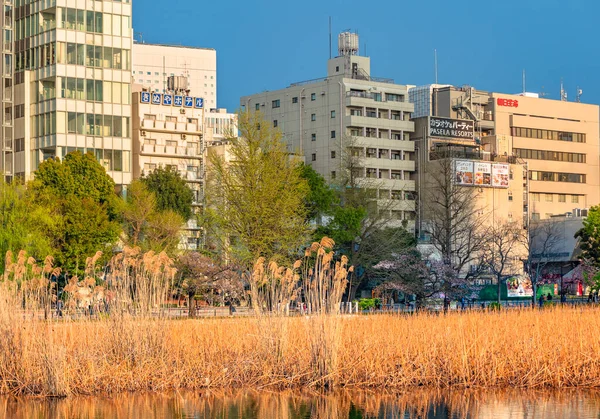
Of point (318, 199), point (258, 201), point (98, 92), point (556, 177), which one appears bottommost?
point (258, 201)

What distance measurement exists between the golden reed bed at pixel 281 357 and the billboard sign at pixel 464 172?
80.3 m

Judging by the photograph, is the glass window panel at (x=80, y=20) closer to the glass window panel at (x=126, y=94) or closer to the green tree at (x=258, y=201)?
the glass window panel at (x=126, y=94)

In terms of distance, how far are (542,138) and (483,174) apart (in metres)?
20.0

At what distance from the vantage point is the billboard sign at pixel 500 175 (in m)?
118

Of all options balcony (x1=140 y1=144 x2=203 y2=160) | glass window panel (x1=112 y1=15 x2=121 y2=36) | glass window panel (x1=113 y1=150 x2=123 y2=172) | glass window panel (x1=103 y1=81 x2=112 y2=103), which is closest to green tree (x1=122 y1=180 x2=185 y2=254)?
glass window panel (x1=113 y1=150 x2=123 y2=172)

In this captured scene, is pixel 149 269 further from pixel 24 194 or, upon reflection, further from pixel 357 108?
pixel 357 108

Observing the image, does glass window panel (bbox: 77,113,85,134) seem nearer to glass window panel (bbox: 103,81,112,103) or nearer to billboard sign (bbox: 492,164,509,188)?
glass window panel (bbox: 103,81,112,103)

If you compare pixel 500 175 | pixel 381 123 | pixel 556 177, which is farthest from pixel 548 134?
pixel 381 123

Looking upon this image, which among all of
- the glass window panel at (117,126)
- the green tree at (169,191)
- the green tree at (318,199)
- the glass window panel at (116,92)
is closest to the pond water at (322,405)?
the green tree at (318,199)

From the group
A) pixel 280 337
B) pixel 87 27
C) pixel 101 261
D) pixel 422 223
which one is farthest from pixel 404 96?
pixel 280 337

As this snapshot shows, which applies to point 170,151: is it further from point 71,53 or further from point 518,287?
point 518,287

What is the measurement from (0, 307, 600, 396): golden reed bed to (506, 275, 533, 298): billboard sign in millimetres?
67586

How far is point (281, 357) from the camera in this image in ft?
106

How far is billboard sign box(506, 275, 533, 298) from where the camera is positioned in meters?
102
